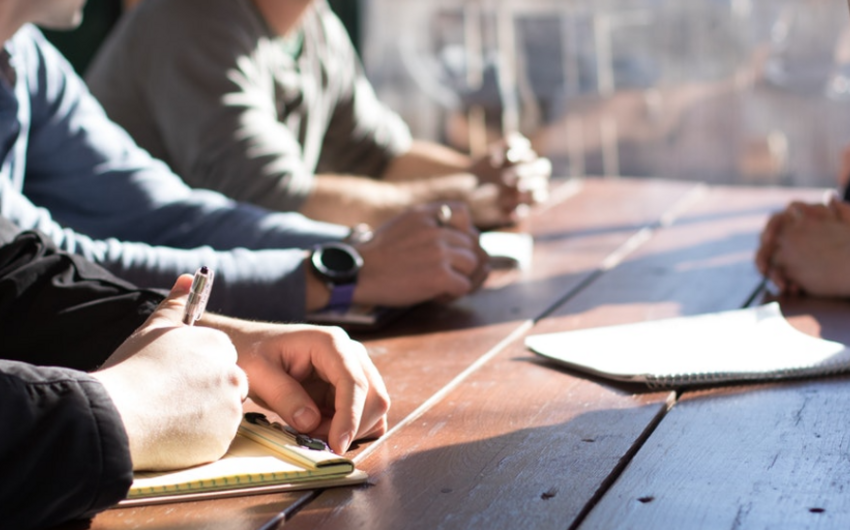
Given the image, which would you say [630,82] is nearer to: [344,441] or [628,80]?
[628,80]

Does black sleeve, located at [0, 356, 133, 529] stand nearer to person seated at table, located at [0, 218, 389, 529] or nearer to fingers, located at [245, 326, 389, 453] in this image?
person seated at table, located at [0, 218, 389, 529]

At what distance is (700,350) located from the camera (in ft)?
3.99

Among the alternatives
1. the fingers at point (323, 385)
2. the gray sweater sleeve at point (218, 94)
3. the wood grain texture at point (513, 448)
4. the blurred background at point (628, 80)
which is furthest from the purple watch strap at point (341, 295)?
the blurred background at point (628, 80)

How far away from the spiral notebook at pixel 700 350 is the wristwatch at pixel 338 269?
10.5 inches

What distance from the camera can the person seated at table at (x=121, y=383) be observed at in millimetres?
750

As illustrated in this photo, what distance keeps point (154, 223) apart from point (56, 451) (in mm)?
983

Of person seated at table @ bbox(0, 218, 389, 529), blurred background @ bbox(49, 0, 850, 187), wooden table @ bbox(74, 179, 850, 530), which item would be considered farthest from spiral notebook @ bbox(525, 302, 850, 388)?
blurred background @ bbox(49, 0, 850, 187)

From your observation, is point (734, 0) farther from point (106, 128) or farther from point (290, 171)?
point (106, 128)

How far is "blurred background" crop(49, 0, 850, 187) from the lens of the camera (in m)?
6.16

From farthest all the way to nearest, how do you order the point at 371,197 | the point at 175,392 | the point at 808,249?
Result: the point at 371,197
the point at 808,249
the point at 175,392

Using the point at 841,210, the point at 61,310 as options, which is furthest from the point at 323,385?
the point at 841,210

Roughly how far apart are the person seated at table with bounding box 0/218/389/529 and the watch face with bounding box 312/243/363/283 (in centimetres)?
32

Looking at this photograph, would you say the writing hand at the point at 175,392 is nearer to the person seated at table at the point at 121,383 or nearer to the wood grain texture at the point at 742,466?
the person seated at table at the point at 121,383

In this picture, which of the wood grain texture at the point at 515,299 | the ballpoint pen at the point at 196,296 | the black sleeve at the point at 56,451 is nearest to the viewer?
the black sleeve at the point at 56,451
